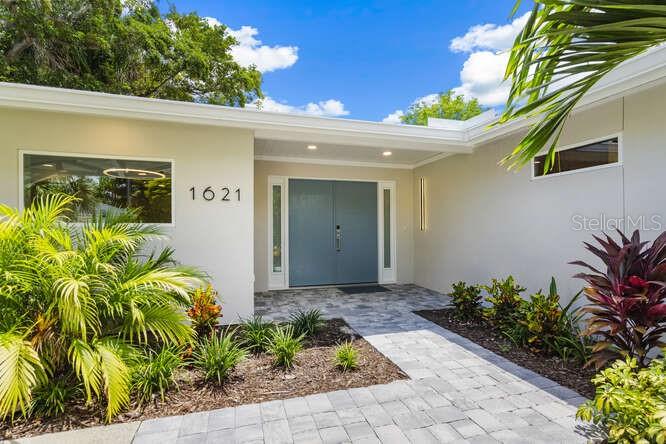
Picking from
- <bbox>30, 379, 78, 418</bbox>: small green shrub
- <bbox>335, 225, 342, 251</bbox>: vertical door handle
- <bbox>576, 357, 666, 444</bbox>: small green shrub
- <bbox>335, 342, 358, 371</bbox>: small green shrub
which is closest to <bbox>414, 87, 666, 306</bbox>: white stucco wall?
<bbox>335, 225, 342, 251</bbox>: vertical door handle

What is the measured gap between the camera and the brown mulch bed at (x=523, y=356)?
2971 mm

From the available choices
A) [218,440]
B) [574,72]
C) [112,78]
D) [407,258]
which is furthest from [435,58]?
[218,440]

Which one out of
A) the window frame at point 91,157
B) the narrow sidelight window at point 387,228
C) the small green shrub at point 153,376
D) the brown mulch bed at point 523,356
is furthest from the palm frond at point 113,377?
the narrow sidelight window at point 387,228

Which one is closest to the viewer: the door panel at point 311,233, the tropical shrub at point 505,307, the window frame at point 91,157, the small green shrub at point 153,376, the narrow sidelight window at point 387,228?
the small green shrub at point 153,376

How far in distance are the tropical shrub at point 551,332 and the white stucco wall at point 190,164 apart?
352 centimetres

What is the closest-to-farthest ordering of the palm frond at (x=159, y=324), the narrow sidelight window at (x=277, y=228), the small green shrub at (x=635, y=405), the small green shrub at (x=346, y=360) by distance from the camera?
the small green shrub at (x=635, y=405)
the palm frond at (x=159, y=324)
the small green shrub at (x=346, y=360)
the narrow sidelight window at (x=277, y=228)

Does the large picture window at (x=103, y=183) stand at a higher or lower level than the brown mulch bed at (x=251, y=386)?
higher

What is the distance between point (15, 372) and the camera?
2.22 metres

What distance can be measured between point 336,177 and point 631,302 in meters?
5.51

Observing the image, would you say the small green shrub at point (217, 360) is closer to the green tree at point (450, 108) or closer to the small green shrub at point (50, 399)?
the small green shrub at point (50, 399)

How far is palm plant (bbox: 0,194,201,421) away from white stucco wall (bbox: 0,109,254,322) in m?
1.46

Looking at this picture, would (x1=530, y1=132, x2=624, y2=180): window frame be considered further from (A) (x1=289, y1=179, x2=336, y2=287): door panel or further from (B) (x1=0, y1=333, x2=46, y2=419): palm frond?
(B) (x1=0, y1=333, x2=46, y2=419): palm frond

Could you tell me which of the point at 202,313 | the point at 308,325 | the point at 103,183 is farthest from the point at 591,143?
the point at 103,183

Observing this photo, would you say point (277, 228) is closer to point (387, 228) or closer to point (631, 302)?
point (387, 228)
